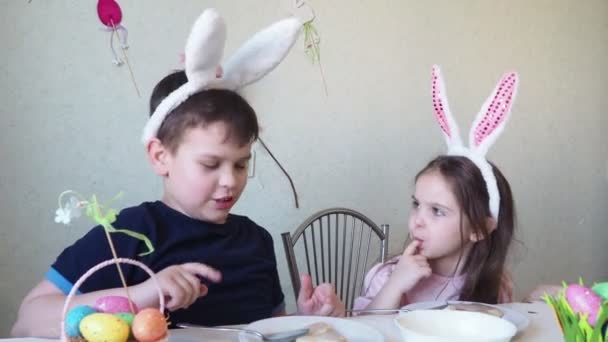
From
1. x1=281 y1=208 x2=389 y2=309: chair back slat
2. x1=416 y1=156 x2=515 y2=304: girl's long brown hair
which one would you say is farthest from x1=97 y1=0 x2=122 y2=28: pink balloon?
x1=416 y1=156 x2=515 y2=304: girl's long brown hair

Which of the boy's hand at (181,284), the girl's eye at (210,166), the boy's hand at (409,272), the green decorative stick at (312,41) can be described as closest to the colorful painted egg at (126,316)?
the boy's hand at (181,284)

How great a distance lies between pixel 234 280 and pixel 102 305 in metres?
0.52

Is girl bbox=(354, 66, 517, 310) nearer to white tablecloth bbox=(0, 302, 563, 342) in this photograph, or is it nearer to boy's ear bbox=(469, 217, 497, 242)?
boy's ear bbox=(469, 217, 497, 242)

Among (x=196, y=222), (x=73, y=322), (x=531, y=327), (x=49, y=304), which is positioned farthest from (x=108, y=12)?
(x=531, y=327)

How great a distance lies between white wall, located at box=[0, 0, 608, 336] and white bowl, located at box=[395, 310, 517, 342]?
39.2 inches

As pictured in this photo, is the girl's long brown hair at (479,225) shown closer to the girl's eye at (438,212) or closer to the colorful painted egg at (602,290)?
the girl's eye at (438,212)

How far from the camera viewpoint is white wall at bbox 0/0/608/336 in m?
1.48

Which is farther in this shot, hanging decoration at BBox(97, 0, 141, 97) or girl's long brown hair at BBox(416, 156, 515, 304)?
hanging decoration at BBox(97, 0, 141, 97)

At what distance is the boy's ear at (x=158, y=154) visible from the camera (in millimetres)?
1128

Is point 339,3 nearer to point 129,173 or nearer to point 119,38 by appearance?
point 119,38

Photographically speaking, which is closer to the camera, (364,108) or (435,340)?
(435,340)

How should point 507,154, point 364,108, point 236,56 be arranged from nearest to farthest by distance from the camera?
point 236,56 < point 364,108 < point 507,154

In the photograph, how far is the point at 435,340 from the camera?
0.69 meters

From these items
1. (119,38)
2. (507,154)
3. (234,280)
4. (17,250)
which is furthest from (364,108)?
(17,250)
